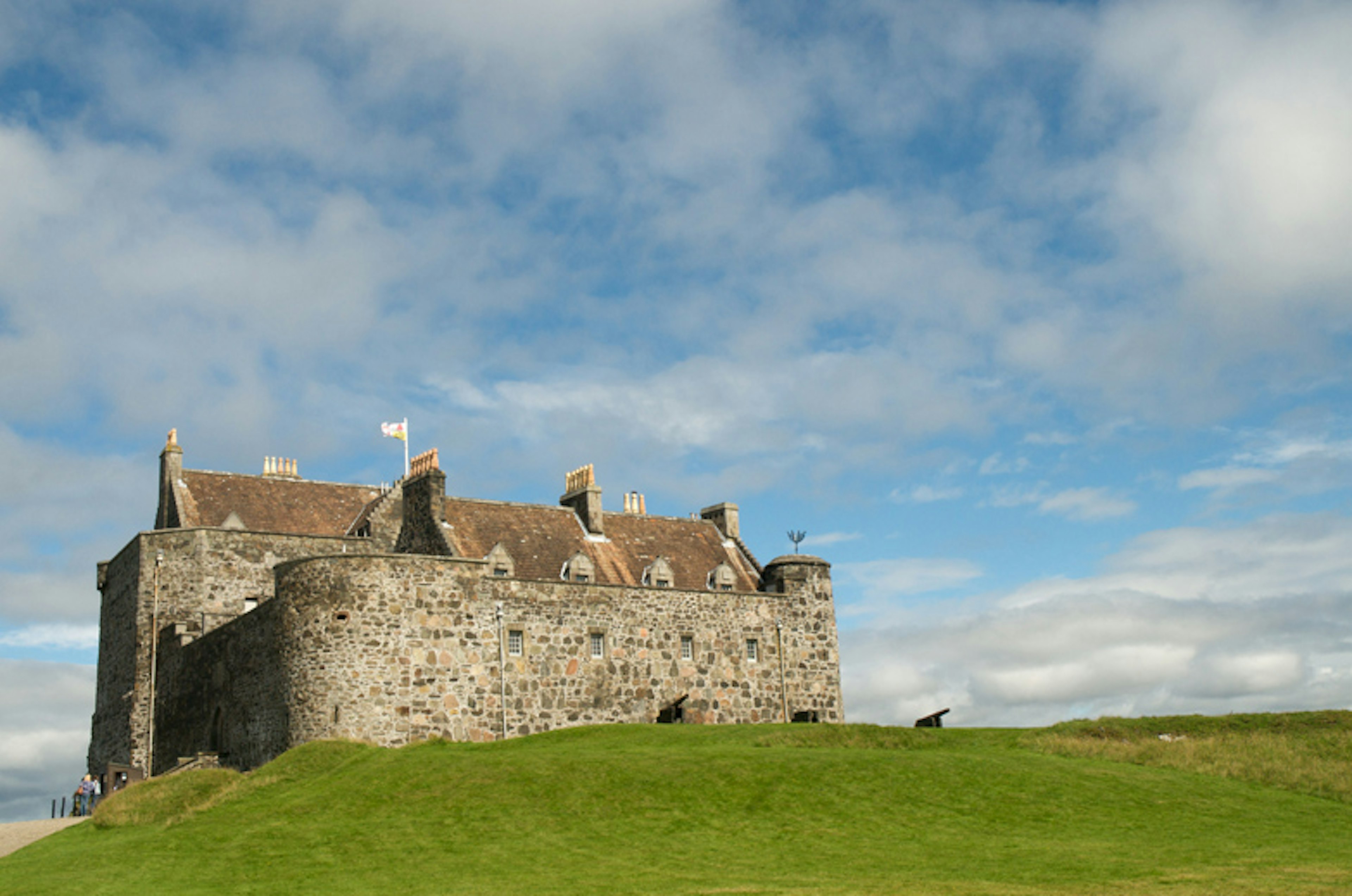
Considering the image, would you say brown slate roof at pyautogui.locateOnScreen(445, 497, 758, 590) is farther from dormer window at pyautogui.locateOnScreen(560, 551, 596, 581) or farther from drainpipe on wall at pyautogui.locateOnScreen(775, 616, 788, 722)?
drainpipe on wall at pyautogui.locateOnScreen(775, 616, 788, 722)

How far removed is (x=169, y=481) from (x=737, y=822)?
4066cm

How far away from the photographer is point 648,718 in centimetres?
5175

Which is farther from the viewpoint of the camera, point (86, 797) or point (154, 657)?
point (154, 657)

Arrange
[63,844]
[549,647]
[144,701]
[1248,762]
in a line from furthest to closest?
[144,701] → [549,647] → [1248,762] → [63,844]

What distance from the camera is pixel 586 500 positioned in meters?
58.5

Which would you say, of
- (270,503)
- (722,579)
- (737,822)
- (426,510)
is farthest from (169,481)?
(737,822)

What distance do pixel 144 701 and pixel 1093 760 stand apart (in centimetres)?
3856

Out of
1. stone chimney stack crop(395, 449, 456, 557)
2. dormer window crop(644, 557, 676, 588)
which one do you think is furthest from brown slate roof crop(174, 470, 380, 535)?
dormer window crop(644, 557, 676, 588)

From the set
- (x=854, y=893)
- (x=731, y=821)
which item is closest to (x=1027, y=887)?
(x=854, y=893)

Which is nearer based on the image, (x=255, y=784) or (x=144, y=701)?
(x=255, y=784)

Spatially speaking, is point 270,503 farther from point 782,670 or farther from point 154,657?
point 782,670

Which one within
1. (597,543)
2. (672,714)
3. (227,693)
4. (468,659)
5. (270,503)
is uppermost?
(270,503)

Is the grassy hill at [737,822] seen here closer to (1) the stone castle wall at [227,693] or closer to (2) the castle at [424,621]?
(2) the castle at [424,621]

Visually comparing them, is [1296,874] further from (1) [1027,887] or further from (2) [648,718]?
(2) [648,718]
